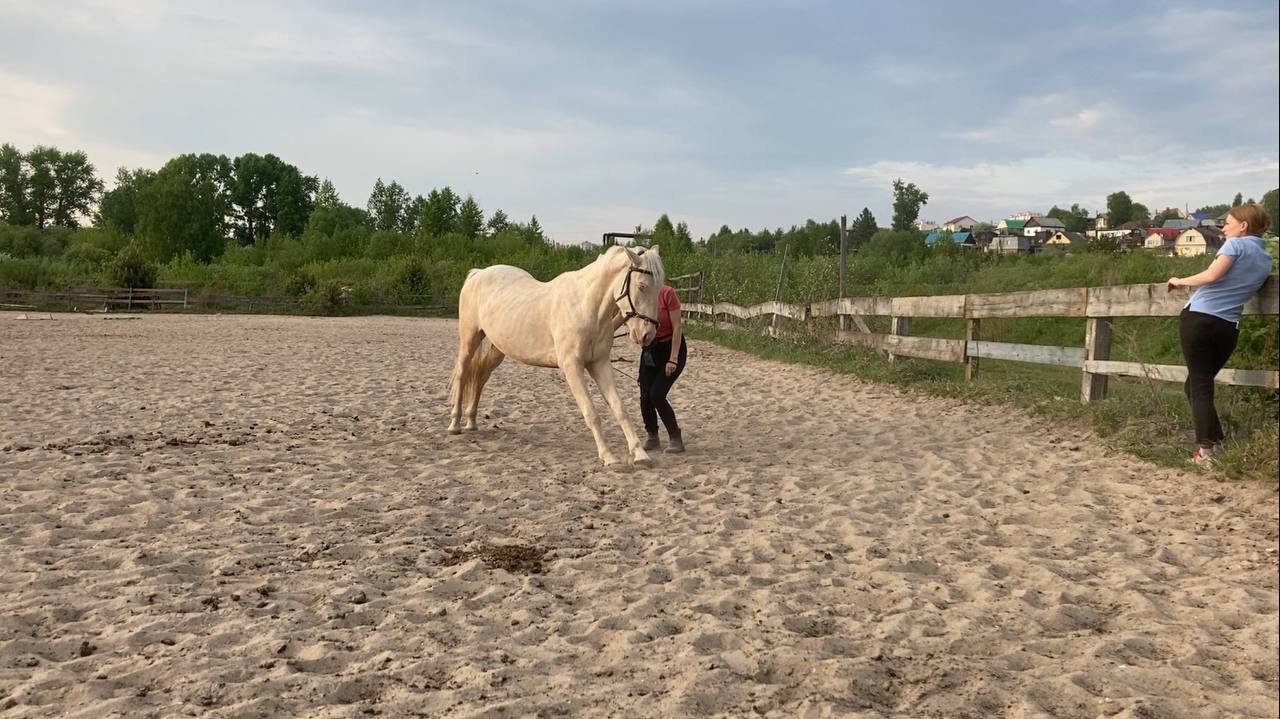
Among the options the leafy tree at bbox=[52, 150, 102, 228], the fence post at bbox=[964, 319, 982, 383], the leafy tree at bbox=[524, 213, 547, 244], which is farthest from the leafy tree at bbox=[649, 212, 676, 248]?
the leafy tree at bbox=[52, 150, 102, 228]

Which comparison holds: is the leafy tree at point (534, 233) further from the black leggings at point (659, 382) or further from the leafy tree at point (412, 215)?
the black leggings at point (659, 382)

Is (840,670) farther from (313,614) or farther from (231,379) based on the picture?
(231,379)

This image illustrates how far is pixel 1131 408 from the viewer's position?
5969mm

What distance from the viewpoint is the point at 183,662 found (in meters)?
2.59

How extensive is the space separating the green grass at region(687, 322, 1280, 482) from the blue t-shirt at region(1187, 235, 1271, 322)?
71cm

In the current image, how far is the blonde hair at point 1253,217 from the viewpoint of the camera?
14.3ft

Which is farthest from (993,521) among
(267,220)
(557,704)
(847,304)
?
(267,220)

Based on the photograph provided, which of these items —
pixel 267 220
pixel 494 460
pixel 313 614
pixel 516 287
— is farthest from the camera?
pixel 267 220

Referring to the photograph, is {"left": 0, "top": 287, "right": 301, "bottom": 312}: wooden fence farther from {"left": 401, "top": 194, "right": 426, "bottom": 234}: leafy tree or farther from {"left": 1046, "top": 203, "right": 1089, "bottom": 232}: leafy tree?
{"left": 401, "top": 194, "right": 426, "bottom": 234}: leafy tree

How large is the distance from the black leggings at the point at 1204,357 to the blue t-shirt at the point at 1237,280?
6 centimetres

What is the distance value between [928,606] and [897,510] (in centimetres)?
139

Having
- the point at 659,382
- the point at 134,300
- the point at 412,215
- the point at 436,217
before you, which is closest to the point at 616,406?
the point at 659,382

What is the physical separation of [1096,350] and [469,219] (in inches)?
2096

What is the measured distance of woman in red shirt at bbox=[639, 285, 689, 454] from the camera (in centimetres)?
595
